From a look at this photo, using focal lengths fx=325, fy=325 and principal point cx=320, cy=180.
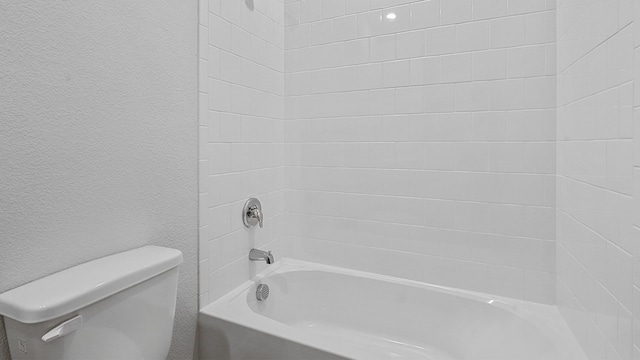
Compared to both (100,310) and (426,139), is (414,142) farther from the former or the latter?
(100,310)

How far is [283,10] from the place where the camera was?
6.18 ft

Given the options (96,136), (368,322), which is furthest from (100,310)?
(368,322)

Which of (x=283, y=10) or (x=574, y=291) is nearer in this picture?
(x=574, y=291)

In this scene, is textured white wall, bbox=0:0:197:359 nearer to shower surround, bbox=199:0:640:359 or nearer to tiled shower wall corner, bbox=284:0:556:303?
shower surround, bbox=199:0:640:359

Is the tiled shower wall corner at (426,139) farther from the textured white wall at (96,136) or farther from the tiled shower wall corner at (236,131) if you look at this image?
the textured white wall at (96,136)

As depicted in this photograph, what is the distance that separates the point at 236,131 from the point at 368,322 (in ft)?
3.90

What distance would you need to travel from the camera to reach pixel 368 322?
172 centimetres

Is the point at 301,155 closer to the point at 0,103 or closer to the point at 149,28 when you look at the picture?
the point at 149,28

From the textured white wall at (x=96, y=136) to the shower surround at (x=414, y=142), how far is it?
12cm

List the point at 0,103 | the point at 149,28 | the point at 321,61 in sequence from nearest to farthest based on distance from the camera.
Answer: the point at 0,103 → the point at 149,28 → the point at 321,61

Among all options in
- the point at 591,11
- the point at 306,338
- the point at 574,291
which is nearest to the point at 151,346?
the point at 306,338

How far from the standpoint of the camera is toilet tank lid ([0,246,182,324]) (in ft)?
2.32

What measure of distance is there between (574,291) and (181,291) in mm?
1465

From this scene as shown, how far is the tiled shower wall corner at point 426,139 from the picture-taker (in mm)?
1419
